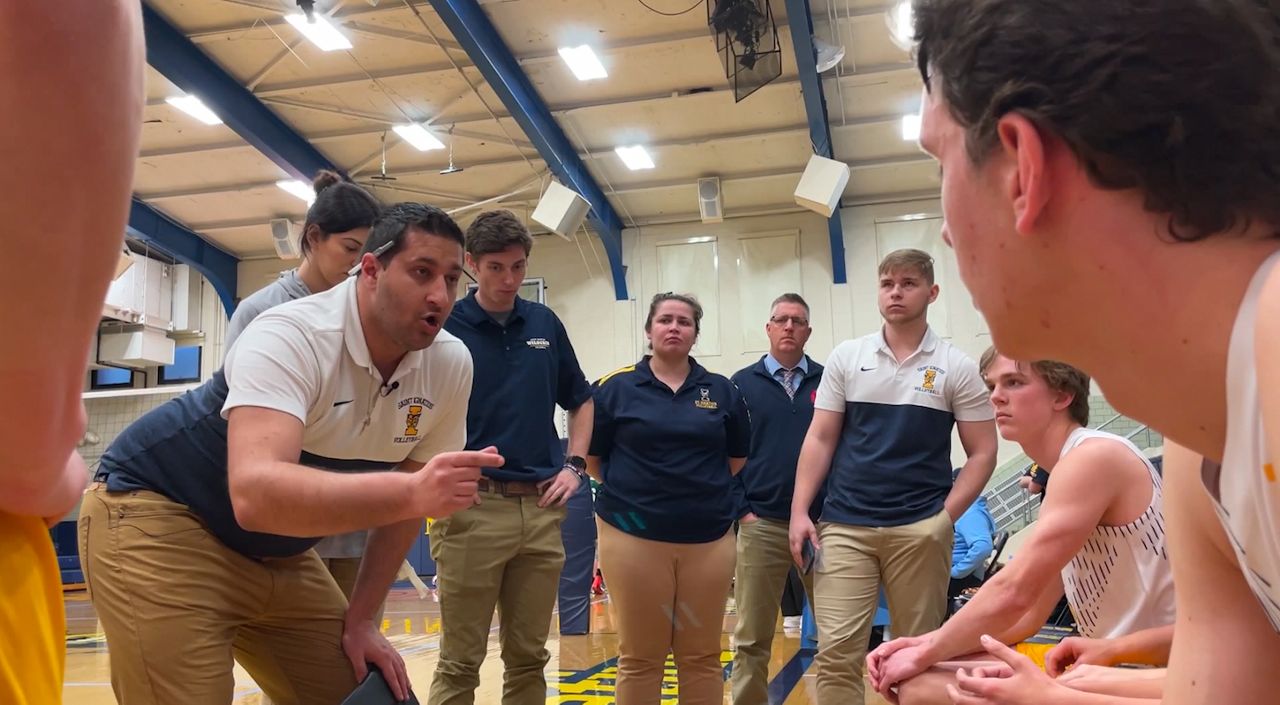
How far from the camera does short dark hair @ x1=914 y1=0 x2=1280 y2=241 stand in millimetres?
646

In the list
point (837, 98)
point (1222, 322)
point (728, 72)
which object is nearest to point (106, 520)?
point (1222, 322)

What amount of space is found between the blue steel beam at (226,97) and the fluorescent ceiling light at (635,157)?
12.7 ft

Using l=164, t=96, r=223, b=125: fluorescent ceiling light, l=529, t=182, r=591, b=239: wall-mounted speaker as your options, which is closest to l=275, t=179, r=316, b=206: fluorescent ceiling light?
l=164, t=96, r=223, b=125: fluorescent ceiling light

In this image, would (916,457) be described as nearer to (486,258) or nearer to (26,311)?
(486,258)

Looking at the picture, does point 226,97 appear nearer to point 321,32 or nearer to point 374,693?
point 321,32

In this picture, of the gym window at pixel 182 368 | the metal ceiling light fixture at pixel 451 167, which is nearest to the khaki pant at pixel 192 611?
the metal ceiling light fixture at pixel 451 167

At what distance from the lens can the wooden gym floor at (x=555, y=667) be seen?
4664 mm

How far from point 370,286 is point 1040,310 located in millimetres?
1939

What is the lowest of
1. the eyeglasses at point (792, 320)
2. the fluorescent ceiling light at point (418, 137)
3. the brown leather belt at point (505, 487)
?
the brown leather belt at point (505, 487)

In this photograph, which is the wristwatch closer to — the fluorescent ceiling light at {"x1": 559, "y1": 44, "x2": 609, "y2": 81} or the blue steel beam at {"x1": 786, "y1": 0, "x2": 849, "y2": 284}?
the blue steel beam at {"x1": 786, "y1": 0, "x2": 849, "y2": 284}

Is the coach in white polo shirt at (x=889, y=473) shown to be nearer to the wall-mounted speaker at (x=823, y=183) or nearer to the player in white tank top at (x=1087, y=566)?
the player in white tank top at (x=1087, y=566)

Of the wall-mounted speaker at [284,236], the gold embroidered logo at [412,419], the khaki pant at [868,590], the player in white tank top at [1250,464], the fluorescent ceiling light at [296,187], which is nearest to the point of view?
the player in white tank top at [1250,464]

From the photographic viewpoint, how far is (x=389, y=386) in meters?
2.33

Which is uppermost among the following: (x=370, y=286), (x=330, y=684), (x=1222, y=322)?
(x=370, y=286)
